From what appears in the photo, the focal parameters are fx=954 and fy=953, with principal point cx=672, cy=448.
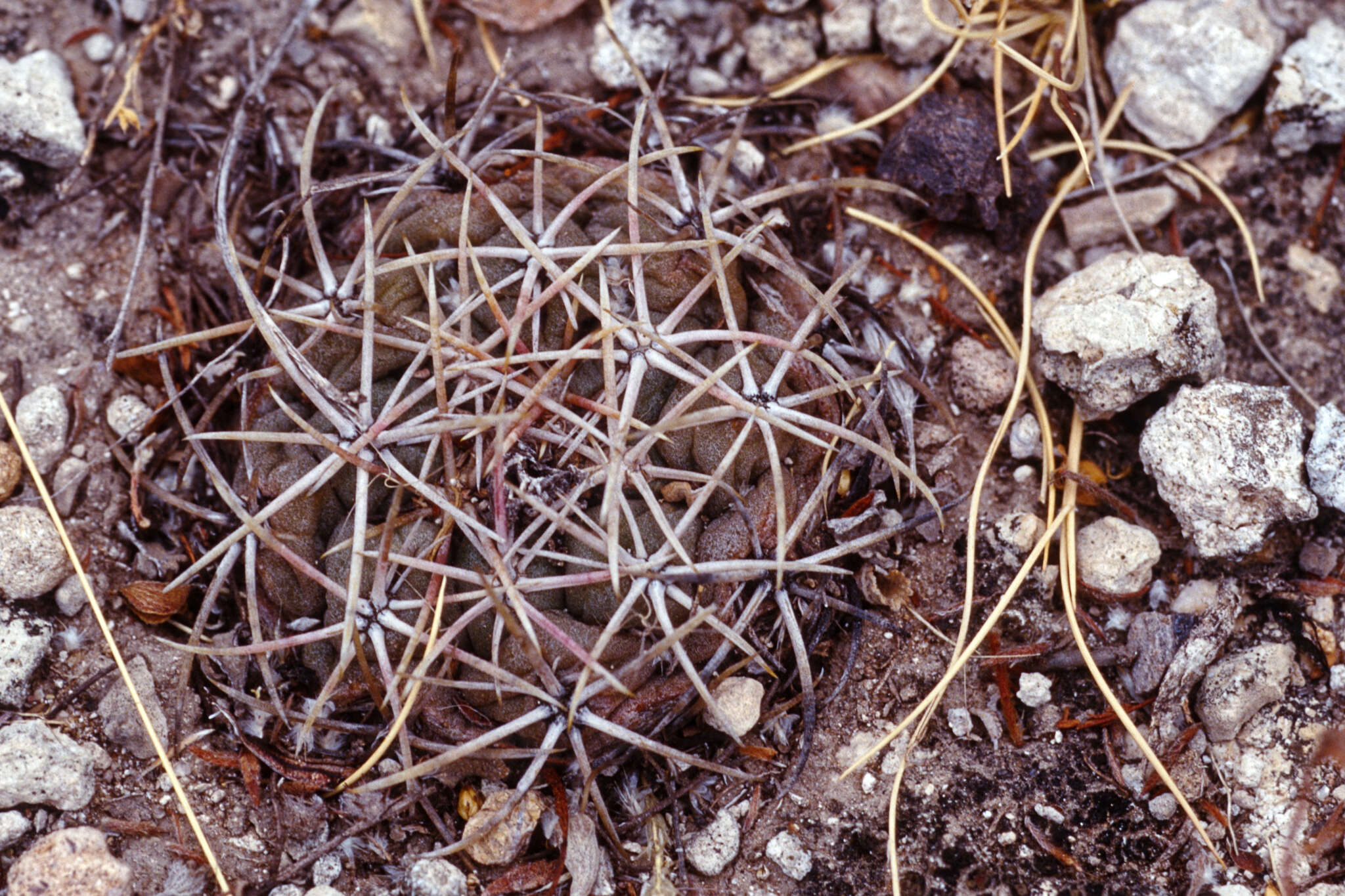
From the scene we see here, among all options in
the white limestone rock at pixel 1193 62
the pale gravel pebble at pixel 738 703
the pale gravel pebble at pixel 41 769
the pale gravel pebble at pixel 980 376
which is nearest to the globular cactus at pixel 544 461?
the pale gravel pebble at pixel 738 703

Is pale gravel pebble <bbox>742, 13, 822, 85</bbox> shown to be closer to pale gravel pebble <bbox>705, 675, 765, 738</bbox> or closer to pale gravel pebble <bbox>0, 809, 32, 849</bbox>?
pale gravel pebble <bbox>705, 675, 765, 738</bbox>

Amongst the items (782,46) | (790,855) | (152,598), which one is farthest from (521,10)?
(790,855)

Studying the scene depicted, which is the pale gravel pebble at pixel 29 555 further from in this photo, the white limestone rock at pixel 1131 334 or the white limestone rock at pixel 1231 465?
the white limestone rock at pixel 1231 465

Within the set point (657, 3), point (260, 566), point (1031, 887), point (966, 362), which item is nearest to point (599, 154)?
point (657, 3)

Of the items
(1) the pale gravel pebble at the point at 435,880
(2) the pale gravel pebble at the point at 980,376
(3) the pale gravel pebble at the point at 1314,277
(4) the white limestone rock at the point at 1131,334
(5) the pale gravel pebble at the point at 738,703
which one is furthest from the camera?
(3) the pale gravel pebble at the point at 1314,277

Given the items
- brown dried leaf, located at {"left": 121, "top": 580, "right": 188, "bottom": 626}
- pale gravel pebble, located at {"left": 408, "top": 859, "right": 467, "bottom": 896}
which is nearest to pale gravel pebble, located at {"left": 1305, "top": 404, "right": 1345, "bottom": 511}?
pale gravel pebble, located at {"left": 408, "top": 859, "right": 467, "bottom": 896}

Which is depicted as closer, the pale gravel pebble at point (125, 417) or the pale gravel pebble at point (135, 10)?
the pale gravel pebble at point (125, 417)

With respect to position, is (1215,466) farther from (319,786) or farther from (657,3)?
(319,786)
